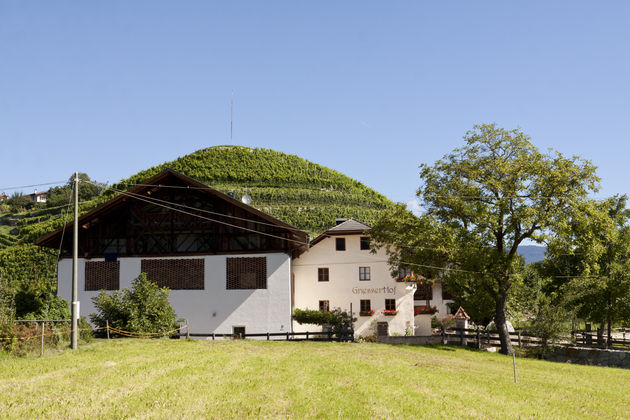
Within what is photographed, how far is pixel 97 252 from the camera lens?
36844mm

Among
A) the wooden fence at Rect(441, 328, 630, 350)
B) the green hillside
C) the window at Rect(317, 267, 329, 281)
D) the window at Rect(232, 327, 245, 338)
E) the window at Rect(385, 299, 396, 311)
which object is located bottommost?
the wooden fence at Rect(441, 328, 630, 350)

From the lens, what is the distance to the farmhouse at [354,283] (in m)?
40.8

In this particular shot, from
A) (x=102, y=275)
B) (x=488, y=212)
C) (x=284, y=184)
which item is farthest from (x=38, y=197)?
(x=488, y=212)

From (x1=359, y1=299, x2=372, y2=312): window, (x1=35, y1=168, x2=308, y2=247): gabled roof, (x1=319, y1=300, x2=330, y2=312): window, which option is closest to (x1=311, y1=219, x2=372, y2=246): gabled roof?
(x1=319, y1=300, x2=330, y2=312): window

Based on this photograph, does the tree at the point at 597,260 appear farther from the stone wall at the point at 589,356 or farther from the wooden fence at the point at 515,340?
the stone wall at the point at 589,356

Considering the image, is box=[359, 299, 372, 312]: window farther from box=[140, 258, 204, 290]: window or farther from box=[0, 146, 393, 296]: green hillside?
box=[0, 146, 393, 296]: green hillside

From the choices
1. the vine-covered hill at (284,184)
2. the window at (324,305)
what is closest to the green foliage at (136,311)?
the window at (324,305)

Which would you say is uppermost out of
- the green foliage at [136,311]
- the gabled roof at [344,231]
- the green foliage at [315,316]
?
the gabled roof at [344,231]

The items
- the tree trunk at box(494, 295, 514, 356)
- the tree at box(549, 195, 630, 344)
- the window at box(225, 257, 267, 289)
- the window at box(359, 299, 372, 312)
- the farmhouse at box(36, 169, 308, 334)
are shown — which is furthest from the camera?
the window at box(359, 299, 372, 312)

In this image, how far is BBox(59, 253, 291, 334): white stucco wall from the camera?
3441 centimetres

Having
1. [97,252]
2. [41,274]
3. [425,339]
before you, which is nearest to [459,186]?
[425,339]

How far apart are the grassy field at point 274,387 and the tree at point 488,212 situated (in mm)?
8340

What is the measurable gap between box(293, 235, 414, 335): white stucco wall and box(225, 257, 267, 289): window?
7.51 metres

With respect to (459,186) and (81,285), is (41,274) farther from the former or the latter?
(459,186)
